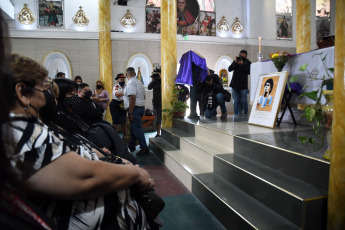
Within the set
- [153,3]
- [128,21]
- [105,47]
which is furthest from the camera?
[153,3]

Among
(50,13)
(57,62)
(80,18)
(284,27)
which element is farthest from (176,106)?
(284,27)

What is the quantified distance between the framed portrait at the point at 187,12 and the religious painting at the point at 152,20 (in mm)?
971

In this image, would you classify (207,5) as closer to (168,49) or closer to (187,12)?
(187,12)

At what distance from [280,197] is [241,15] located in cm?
1149

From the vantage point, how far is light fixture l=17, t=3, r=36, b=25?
938 centimetres

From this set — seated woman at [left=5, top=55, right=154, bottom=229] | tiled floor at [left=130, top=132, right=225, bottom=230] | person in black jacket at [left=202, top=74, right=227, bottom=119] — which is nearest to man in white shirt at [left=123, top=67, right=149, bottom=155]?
tiled floor at [left=130, top=132, right=225, bottom=230]

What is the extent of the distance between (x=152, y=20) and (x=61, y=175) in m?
10.7

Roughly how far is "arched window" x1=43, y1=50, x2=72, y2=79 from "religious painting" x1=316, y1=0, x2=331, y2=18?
11852 mm

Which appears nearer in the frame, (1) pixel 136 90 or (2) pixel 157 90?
(1) pixel 136 90

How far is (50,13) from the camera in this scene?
32.1 ft

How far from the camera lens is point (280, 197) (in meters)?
2.03

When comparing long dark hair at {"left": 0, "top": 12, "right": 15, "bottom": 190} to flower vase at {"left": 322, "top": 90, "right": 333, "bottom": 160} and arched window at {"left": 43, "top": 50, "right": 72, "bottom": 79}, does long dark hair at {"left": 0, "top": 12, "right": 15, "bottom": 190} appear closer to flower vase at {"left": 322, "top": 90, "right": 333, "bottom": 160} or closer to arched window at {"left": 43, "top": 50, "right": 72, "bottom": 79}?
flower vase at {"left": 322, "top": 90, "right": 333, "bottom": 160}

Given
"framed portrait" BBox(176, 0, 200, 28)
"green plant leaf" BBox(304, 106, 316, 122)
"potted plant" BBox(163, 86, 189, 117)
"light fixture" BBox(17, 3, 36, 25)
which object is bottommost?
"potted plant" BBox(163, 86, 189, 117)

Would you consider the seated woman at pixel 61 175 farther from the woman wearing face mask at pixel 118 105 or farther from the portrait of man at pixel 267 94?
the woman wearing face mask at pixel 118 105
